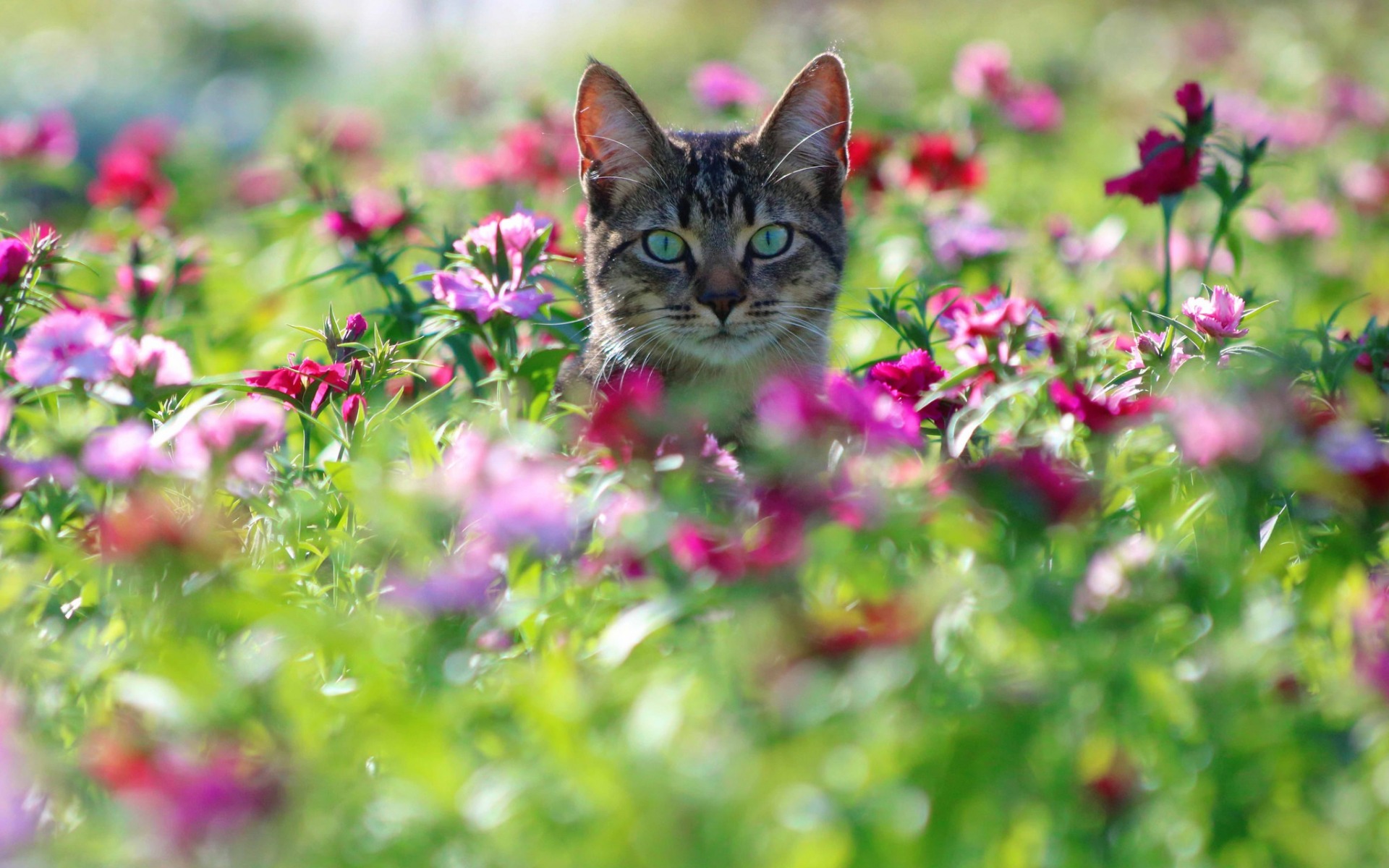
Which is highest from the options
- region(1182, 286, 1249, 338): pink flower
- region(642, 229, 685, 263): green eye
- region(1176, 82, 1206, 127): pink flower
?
region(1176, 82, 1206, 127): pink flower

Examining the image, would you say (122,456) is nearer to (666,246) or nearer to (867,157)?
(666,246)

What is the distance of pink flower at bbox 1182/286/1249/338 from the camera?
1.88 meters

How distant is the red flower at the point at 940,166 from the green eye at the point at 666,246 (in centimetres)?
106

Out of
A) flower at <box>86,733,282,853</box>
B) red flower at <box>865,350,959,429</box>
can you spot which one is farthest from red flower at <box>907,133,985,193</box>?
flower at <box>86,733,282,853</box>

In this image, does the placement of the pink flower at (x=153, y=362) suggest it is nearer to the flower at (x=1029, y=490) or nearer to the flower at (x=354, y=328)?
the flower at (x=354, y=328)

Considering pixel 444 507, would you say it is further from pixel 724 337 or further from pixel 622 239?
pixel 622 239

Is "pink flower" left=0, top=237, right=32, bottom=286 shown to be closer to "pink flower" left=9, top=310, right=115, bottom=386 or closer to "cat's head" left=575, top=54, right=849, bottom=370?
"pink flower" left=9, top=310, right=115, bottom=386

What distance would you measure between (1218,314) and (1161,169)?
489mm

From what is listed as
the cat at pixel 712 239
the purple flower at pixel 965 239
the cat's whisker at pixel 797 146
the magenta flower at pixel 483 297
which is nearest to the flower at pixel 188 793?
the magenta flower at pixel 483 297

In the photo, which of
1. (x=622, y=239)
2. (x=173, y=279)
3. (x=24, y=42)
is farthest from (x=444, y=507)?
(x=24, y=42)

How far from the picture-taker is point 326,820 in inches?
46.5

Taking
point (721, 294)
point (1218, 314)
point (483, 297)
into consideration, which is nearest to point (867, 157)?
point (721, 294)

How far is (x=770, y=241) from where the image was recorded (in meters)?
Result: 2.69

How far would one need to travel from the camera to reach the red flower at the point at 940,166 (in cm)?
338
